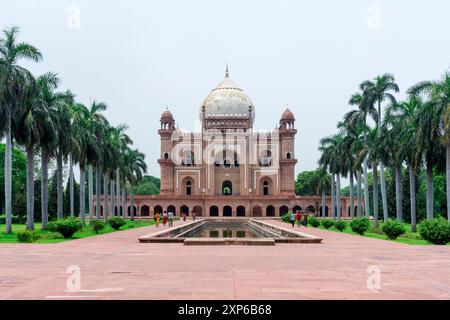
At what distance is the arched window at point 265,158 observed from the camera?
59.7m

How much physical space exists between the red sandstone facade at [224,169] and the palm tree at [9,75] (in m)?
33.1

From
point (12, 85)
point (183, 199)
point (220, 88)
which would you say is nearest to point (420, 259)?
point (12, 85)

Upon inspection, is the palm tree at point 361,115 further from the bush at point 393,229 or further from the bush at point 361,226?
the bush at point 393,229

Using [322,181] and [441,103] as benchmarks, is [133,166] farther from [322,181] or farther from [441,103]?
[441,103]

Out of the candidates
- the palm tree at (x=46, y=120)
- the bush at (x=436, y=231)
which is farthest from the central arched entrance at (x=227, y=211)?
the bush at (x=436, y=231)

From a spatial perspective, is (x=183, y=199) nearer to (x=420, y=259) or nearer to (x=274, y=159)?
(x=274, y=159)

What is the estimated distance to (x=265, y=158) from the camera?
60219 mm

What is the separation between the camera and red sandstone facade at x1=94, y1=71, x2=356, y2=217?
5609 cm

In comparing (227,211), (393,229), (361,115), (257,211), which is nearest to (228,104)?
(227,211)

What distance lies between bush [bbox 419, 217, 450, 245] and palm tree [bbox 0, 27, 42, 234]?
1714 cm

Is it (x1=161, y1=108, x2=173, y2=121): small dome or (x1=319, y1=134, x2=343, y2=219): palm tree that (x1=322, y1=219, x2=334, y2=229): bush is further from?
(x1=161, y1=108, x2=173, y2=121): small dome

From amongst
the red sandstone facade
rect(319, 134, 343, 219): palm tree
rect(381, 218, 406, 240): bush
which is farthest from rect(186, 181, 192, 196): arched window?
rect(381, 218, 406, 240): bush

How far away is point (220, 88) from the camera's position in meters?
65.2
